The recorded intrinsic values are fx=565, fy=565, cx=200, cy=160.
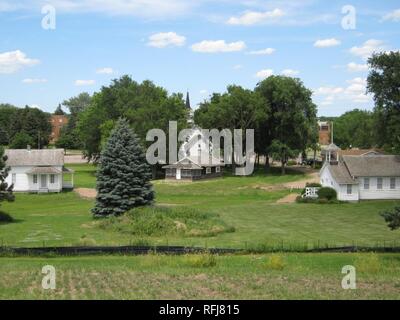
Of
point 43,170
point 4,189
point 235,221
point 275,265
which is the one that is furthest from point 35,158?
point 275,265

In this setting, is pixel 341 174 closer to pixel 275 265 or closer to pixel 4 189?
pixel 4 189

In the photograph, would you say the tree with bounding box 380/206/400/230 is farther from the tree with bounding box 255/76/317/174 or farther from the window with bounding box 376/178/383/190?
the tree with bounding box 255/76/317/174

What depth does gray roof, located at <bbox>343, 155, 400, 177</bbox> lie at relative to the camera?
54.0 metres

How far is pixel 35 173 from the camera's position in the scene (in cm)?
5903

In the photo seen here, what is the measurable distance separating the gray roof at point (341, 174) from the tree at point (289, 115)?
920 inches

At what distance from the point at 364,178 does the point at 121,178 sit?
24.9m

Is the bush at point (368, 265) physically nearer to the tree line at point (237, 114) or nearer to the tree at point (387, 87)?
the tree at point (387, 87)

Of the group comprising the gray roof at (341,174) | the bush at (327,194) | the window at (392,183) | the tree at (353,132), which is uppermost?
the tree at (353,132)

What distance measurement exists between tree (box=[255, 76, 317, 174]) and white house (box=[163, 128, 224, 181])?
27.8 ft

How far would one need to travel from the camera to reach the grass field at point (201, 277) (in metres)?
16.8

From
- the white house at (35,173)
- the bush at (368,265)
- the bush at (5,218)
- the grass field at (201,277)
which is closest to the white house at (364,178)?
the grass field at (201,277)

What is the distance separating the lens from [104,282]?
19.0 metres

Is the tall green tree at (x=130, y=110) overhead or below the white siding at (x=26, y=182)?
overhead
